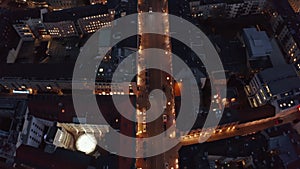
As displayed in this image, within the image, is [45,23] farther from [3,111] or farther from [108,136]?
[108,136]

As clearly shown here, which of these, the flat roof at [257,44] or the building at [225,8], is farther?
the building at [225,8]

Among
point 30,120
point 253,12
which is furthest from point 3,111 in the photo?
point 253,12

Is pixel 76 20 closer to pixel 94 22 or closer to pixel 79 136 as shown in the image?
pixel 94 22

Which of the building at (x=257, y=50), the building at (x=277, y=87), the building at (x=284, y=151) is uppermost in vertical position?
the building at (x=257, y=50)

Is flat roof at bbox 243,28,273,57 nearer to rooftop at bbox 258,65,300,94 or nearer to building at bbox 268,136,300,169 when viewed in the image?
rooftop at bbox 258,65,300,94

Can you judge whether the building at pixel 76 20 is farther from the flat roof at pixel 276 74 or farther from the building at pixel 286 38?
the building at pixel 286 38

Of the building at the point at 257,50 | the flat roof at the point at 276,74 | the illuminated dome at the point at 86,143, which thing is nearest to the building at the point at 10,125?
the illuminated dome at the point at 86,143

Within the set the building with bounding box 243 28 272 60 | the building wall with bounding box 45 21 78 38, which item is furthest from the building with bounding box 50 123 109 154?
the building with bounding box 243 28 272 60
